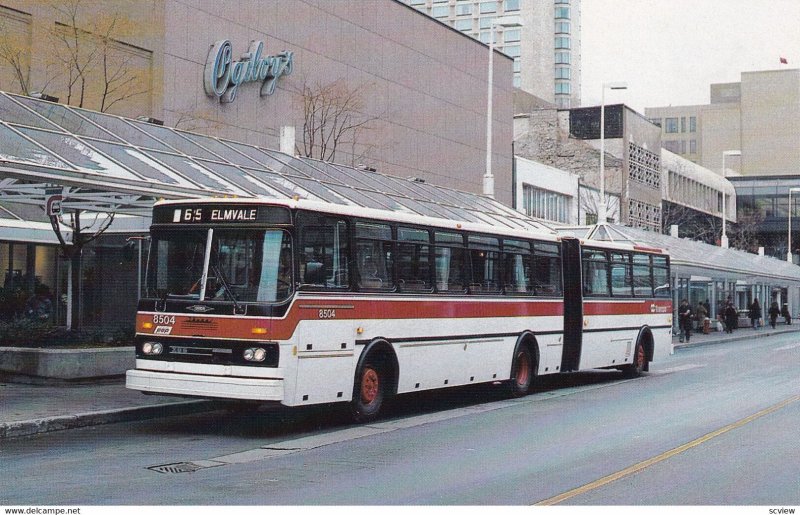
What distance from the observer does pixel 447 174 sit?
57.6 meters

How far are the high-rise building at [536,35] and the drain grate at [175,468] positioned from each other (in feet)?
425

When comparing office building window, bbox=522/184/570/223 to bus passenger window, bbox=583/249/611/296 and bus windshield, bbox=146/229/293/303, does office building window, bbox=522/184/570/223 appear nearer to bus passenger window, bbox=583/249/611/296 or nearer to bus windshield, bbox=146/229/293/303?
bus passenger window, bbox=583/249/611/296

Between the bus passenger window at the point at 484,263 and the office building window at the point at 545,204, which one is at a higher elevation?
the office building window at the point at 545,204

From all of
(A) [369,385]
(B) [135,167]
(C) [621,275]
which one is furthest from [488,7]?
(A) [369,385]

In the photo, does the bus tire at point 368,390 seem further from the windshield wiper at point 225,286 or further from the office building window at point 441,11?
the office building window at point 441,11

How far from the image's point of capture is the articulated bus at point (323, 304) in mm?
14188

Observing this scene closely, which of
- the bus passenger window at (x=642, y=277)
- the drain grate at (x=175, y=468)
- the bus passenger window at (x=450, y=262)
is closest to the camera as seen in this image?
the drain grate at (x=175, y=468)

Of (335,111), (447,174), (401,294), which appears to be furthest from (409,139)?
(401,294)

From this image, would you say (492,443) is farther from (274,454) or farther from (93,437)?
(93,437)

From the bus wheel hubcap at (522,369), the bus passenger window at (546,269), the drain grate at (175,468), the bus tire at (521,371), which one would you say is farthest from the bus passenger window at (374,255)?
the bus passenger window at (546,269)

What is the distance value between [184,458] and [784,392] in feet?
43.2

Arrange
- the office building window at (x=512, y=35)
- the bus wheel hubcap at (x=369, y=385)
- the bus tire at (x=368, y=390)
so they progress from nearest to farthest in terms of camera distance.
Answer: the bus tire at (x=368, y=390), the bus wheel hubcap at (x=369, y=385), the office building window at (x=512, y=35)

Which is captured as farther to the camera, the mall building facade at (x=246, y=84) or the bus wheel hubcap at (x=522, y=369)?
the mall building facade at (x=246, y=84)

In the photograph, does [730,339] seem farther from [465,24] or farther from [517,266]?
[465,24]
